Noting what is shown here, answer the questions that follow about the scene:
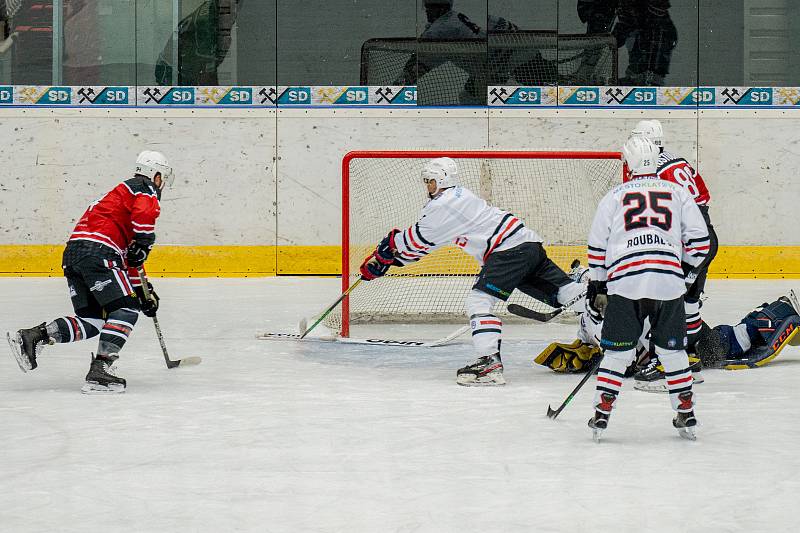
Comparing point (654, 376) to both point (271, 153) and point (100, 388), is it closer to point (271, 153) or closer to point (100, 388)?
point (100, 388)

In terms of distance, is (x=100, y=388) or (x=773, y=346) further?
(x=773, y=346)

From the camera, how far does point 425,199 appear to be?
9523 mm

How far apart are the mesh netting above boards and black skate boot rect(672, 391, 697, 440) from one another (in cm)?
710

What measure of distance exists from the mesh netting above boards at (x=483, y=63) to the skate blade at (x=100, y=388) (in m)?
6.28

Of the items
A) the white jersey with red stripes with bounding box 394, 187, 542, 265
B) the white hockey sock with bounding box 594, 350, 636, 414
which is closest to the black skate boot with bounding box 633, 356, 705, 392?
the white jersey with red stripes with bounding box 394, 187, 542, 265

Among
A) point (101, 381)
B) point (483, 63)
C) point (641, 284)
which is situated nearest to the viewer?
point (641, 284)

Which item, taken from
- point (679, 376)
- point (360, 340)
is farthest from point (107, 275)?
point (679, 376)

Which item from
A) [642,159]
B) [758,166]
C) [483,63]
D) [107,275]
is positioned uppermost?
[483,63]

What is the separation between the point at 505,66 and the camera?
35.3 feet

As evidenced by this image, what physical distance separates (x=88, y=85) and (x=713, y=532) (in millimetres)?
9073

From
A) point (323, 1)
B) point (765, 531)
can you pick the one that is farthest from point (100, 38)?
point (765, 531)

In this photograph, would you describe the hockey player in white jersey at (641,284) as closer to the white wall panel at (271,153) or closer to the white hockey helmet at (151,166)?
the white hockey helmet at (151,166)

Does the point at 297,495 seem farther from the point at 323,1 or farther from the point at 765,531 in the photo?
the point at 323,1

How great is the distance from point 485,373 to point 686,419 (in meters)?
1.41
